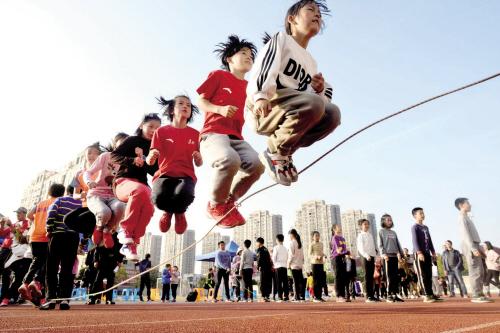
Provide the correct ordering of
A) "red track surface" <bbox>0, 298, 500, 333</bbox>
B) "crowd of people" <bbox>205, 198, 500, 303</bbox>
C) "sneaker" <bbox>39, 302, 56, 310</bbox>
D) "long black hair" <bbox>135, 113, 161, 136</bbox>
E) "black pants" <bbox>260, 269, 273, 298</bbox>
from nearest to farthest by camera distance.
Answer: "red track surface" <bbox>0, 298, 500, 333</bbox> < "sneaker" <bbox>39, 302, 56, 310</bbox> < "long black hair" <bbox>135, 113, 161, 136</bbox> < "crowd of people" <bbox>205, 198, 500, 303</bbox> < "black pants" <bbox>260, 269, 273, 298</bbox>

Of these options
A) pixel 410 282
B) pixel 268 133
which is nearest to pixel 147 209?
pixel 268 133

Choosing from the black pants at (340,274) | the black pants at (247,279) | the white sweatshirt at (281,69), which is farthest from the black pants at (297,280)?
the white sweatshirt at (281,69)

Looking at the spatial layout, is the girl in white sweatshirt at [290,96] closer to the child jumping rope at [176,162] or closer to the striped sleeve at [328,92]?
the striped sleeve at [328,92]

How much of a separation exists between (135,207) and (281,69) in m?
2.55

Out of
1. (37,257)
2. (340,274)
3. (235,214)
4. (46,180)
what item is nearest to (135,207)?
(235,214)

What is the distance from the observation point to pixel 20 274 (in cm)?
778

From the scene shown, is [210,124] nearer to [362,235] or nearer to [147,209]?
[147,209]

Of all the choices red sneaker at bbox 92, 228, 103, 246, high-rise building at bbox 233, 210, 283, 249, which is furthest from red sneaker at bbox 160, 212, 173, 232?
high-rise building at bbox 233, 210, 283, 249

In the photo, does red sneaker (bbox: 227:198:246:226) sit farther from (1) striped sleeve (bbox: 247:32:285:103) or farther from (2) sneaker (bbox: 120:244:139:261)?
(1) striped sleeve (bbox: 247:32:285:103)

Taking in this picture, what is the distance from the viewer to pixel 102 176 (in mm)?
5109

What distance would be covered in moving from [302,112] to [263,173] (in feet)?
3.76

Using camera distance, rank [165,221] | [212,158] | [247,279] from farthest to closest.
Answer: [247,279] < [165,221] < [212,158]

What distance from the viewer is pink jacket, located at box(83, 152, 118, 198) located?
4.99m

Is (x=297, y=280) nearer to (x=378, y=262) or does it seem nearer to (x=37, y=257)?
(x=378, y=262)
